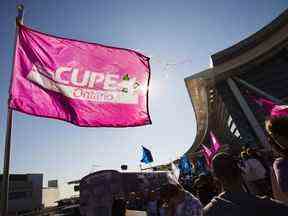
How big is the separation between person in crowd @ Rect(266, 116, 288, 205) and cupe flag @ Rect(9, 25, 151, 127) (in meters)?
3.57

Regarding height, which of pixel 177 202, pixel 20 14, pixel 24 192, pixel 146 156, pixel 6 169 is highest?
pixel 20 14

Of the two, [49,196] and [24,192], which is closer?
[24,192]

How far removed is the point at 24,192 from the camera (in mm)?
49781

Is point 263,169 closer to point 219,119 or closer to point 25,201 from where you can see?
point 219,119

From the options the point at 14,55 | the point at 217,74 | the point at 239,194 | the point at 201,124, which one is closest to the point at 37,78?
the point at 14,55

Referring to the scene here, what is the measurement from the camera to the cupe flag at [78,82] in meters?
5.21

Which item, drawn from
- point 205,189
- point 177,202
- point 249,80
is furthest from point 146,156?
point 177,202

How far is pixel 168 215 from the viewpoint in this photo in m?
3.59

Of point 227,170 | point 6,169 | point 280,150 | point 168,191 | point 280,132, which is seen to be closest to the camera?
point 227,170

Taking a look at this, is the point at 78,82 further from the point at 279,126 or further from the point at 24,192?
the point at 24,192

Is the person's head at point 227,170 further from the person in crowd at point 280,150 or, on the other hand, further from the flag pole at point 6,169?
the flag pole at point 6,169

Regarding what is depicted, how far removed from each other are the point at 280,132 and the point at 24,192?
173ft

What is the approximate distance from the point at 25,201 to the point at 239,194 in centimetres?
5256

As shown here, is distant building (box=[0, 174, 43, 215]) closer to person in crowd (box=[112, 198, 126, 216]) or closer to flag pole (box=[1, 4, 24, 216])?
person in crowd (box=[112, 198, 126, 216])
